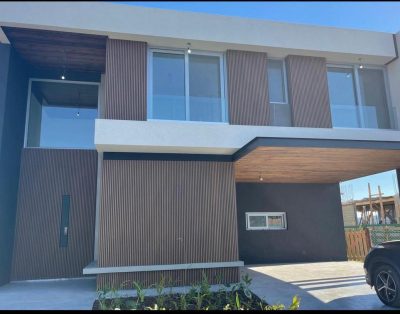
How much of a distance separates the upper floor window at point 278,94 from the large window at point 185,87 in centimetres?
125

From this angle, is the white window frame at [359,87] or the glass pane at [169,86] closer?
the glass pane at [169,86]

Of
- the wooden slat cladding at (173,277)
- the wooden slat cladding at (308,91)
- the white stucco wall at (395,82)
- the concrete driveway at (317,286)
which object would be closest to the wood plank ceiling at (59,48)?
the wooden slat cladding at (308,91)

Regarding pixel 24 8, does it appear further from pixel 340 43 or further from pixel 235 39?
pixel 340 43

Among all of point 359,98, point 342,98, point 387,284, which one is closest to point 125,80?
point 342,98

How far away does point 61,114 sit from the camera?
10203 millimetres

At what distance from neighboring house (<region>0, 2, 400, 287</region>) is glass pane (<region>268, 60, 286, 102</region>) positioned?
0.03 meters

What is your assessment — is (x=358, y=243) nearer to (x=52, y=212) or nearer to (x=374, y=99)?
(x=374, y=99)

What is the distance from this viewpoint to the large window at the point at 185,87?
26.6 ft

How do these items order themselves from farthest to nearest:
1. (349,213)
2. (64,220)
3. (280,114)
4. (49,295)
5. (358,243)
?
1. (349,213)
2. (358,243)
3. (64,220)
4. (280,114)
5. (49,295)

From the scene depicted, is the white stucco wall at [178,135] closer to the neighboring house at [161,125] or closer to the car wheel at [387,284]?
the neighboring house at [161,125]

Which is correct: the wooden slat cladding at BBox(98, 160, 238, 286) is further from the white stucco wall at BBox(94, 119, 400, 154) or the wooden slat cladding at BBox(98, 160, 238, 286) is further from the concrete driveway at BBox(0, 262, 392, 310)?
the concrete driveway at BBox(0, 262, 392, 310)

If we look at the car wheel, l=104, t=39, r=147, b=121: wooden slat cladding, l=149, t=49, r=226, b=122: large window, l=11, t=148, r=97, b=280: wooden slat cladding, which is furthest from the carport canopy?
l=11, t=148, r=97, b=280: wooden slat cladding

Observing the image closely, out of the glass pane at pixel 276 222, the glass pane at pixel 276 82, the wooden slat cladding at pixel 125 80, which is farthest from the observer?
the glass pane at pixel 276 222

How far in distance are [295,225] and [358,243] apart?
6.90 ft
